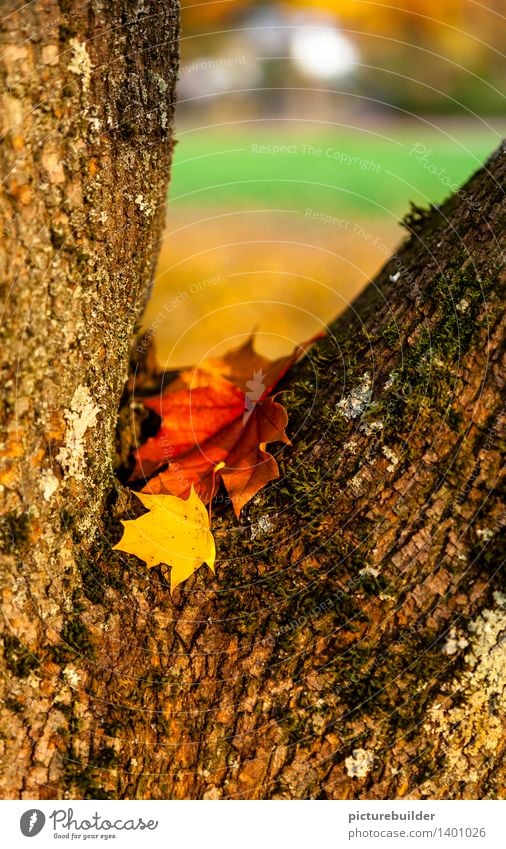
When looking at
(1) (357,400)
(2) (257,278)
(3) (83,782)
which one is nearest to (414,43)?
(2) (257,278)

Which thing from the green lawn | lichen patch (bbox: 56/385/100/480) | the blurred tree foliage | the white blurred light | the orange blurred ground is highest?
the blurred tree foliage

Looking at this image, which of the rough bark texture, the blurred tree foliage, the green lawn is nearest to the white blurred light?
the blurred tree foliage

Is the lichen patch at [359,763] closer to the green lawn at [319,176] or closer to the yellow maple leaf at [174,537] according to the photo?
the yellow maple leaf at [174,537]

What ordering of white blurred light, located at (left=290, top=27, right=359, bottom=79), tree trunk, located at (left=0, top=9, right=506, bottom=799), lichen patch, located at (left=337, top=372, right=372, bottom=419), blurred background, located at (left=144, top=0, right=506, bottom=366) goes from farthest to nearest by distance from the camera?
white blurred light, located at (left=290, top=27, right=359, bottom=79)
blurred background, located at (left=144, top=0, right=506, bottom=366)
lichen patch, located at (left=337, top=372, right=372, bottom=419)
tree trunk, located at (left=0, top=9, right=506, bottom=799)

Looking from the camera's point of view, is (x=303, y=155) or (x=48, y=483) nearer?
(x=48, y=483)

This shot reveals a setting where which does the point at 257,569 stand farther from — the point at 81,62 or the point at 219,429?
the point at 81,62

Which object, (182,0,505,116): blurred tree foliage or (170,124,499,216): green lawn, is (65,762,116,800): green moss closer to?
(170,124,499,216): green lawn

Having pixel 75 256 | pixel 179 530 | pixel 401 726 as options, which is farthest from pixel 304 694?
pixel 75 256
